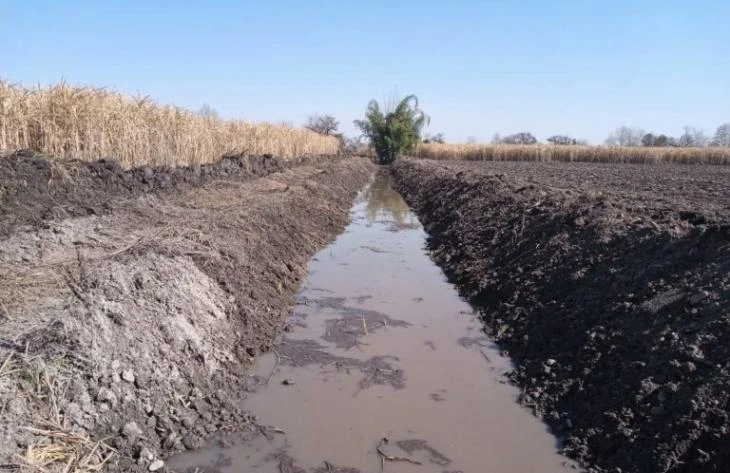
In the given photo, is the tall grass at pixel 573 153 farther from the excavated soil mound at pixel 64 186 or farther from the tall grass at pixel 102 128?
the excavated soil mound at pixel 64 186

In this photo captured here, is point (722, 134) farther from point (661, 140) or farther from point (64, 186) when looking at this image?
point (64, 186)

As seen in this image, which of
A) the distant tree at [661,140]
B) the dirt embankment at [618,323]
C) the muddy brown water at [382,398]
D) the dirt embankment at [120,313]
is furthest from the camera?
the distant tree at [661,140]

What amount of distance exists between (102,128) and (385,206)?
1148cm

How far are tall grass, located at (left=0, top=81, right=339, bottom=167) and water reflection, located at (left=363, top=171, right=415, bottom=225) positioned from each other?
569cm

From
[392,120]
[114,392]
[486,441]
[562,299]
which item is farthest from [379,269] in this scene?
[392,120]

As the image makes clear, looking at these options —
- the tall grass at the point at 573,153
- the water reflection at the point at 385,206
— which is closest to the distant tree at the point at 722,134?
the tall grass at the point at 573,153

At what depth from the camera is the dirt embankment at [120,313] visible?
3.61 m

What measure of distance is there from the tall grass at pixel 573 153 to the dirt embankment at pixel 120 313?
149 ft

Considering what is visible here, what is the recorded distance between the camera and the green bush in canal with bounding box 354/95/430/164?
4828 centimetres

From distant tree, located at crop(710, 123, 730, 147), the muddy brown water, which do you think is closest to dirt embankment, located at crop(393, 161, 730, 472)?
the muddy brown water

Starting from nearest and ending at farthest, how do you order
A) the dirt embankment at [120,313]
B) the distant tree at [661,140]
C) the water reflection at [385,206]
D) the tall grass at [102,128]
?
the dirt embankment at [120,313] → the tall grass at [102,128] → the water reflection at [385,206] → the distant tree at [661,140]

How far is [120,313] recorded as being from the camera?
4.61 meters

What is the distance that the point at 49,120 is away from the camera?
995 cm

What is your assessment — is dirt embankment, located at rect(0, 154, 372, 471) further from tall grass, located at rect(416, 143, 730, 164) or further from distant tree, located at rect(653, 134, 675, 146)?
distant tree, located at rect(653, 134, 675, 146)
